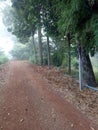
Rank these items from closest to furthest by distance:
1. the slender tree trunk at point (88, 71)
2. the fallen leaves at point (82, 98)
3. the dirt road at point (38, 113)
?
the dirt road at point (38, 113)
the fallen leaves at point (82, 98)
the slender tree trunk at point (88, 71)

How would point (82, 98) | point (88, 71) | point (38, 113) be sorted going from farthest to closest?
point (88, 71) → point (82, 98) → point (38, 113)

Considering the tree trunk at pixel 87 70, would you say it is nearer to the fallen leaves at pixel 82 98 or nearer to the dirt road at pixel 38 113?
the fallen leaves at pixel 82 98

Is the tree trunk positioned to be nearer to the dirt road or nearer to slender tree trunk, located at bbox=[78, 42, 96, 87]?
slender tree trunk, located at bbox=[78, 42, 96, 87]

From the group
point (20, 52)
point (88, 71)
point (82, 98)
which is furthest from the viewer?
point (20, 52)

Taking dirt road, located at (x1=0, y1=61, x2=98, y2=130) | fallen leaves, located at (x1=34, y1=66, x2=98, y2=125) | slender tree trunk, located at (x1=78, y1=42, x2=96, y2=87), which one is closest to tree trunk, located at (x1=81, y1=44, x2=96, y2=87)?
slender tree trunk, located at (x1=78, y1=42, x2=96, y2=87)

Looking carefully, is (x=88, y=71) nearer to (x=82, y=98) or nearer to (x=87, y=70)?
(x=87, y=70)

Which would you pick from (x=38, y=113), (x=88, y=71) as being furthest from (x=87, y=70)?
(x=38, y=113)

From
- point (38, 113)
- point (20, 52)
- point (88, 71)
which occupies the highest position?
point (20, 52)

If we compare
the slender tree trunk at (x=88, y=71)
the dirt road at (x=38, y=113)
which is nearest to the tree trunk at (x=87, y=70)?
the slender tree trunk at (x=88, y=71)

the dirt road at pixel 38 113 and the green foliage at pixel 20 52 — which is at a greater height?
the green foliage at pixel 20 52

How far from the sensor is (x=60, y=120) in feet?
13.5

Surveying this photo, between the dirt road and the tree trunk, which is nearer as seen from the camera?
the dirt road

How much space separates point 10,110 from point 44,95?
4.97ft

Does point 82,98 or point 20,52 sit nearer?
point 82,98
